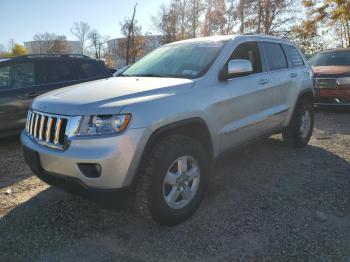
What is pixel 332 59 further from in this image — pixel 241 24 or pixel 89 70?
pixel 241 24

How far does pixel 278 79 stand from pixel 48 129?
10.3ft

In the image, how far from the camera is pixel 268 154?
18.0 ft

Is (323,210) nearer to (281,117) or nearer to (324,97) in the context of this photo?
(281,117)

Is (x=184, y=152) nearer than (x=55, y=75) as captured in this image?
Yes

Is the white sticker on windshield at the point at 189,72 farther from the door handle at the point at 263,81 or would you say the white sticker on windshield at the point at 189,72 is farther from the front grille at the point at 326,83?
the front grille at the point at 326,83

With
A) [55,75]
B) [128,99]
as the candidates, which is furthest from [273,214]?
[55,75]

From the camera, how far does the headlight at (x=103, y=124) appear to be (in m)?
2.81

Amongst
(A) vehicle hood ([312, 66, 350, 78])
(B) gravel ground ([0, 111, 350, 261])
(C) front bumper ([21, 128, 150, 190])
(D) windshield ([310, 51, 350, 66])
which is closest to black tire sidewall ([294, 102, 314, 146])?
(B) gravel ground ([0, 111, 350, 261])

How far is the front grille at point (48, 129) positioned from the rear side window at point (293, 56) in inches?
150

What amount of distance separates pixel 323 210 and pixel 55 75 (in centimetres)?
528

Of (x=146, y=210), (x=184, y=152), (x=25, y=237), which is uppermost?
(x=184, y=152)

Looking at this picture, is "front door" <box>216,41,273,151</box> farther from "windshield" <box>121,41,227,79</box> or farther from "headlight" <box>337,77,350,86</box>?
"headlight" <box>337,77,350,86</box>

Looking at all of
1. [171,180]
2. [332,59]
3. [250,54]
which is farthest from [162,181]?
[332,59]

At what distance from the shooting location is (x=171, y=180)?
10.5 ft
